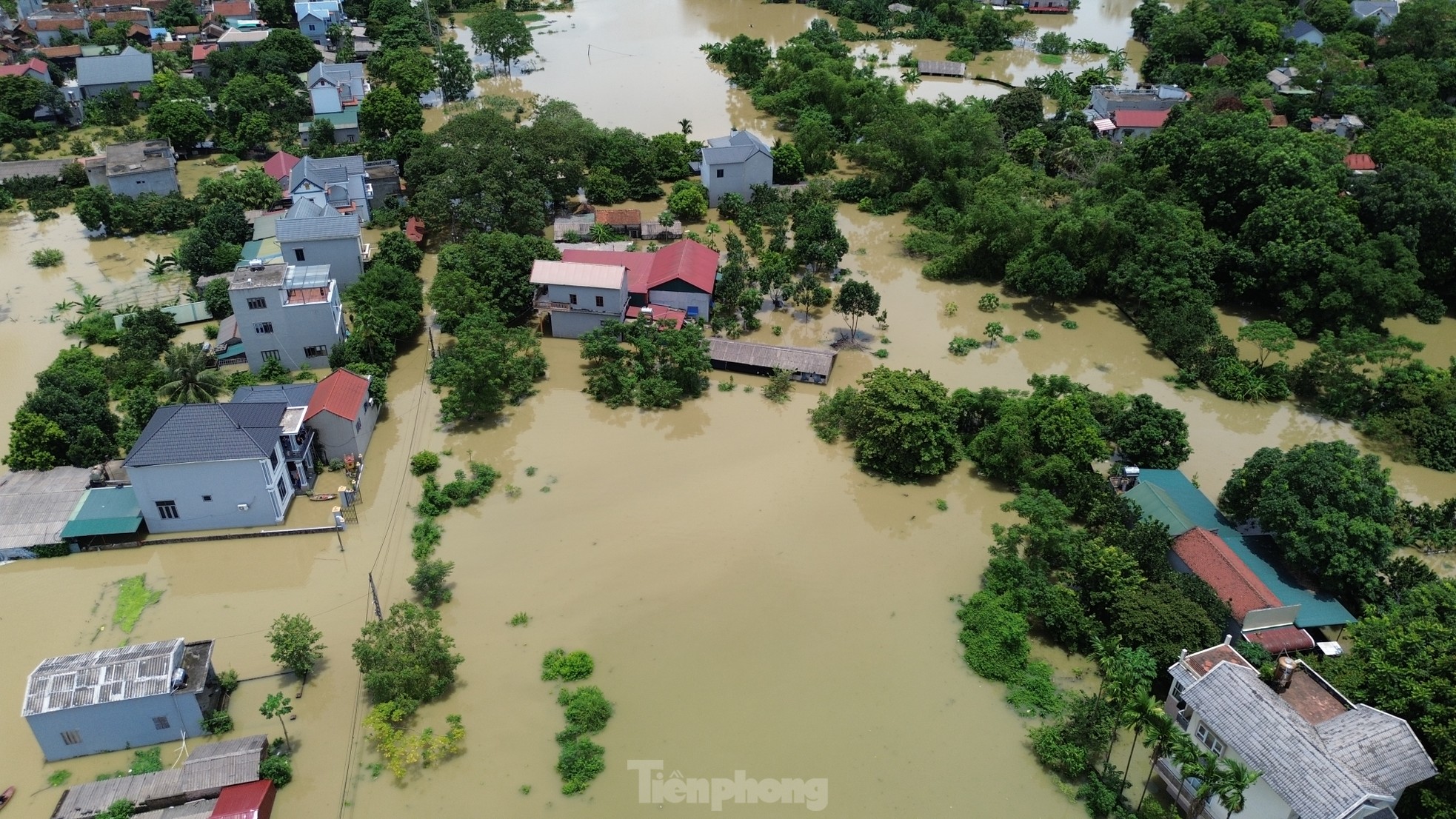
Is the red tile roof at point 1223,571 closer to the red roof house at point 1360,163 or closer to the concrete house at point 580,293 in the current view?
the concrete house at point 580,293

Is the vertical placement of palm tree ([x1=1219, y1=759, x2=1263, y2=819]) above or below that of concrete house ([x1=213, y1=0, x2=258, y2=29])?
below

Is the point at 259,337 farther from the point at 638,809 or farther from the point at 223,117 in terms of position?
the point at 223,117

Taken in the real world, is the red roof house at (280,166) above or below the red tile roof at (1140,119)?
below

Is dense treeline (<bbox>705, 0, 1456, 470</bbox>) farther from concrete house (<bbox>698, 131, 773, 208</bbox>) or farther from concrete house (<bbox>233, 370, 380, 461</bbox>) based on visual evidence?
concrete house (<bbox>233, 370, 380, 461</bbox>)

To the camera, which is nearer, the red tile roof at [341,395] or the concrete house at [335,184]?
the red tile roof at [341,395]

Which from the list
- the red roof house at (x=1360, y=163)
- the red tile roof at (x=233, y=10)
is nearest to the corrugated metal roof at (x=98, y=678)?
the red roof house at (x=1360, y=163)

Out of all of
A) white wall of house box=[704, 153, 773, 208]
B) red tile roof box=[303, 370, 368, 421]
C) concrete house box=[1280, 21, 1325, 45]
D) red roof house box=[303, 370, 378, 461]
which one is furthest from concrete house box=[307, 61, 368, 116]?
concrete house box=[1280, 21, 1325, 45]

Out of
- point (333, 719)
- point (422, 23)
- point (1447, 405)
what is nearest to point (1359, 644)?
point (1447, 405)

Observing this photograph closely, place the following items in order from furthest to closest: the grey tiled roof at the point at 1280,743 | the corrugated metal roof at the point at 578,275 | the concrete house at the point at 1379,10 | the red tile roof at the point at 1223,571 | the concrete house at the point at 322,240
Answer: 1. the concrete house at the point at 1379,10
2. the concrete house at the point at 322,240
3. the corrugated metal roof at the point at 578,275
4. the red tile roof at the point at 1223,571
5. the grey tiled roof at the point at 1280,743
